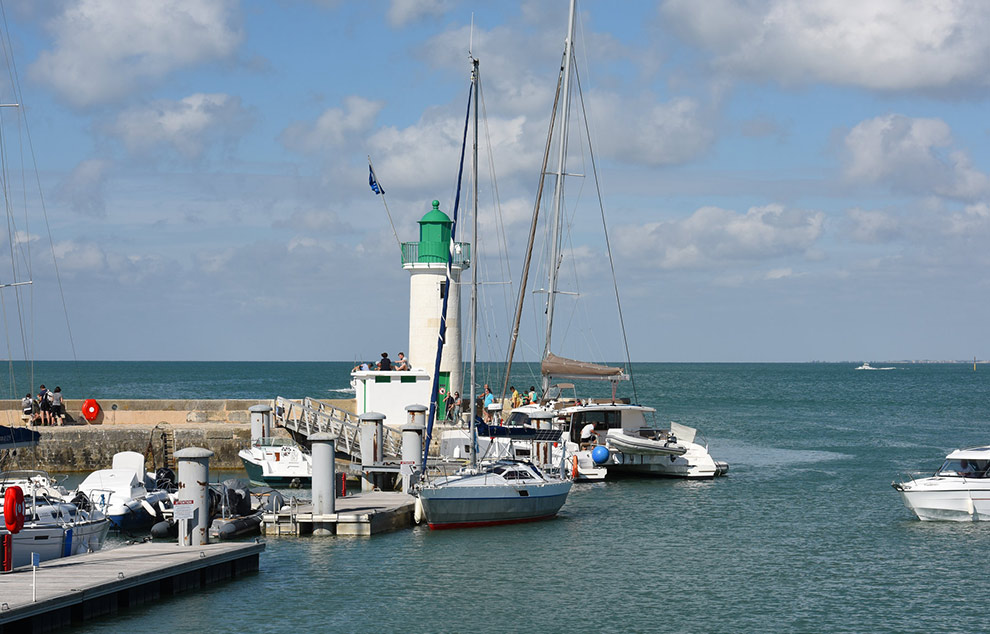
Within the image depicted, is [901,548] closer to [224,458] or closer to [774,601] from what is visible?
[774,601]

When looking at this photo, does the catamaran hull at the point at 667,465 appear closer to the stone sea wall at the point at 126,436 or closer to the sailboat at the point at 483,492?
the sailboat at the point at 483,492

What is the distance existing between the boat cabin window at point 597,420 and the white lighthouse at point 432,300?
5.18m

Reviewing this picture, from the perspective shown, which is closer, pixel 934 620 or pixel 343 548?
pixel 934 620

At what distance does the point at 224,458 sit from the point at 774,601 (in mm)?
24258

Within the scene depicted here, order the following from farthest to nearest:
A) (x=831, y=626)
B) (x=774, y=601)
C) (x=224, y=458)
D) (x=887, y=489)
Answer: (x=224, y=458)
(x=887, y=489)
(x=774, y=601)
(x=831, y=626)

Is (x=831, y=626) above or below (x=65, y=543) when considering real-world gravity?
below

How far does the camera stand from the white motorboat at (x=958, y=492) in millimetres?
28344

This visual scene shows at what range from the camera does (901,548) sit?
2595cm

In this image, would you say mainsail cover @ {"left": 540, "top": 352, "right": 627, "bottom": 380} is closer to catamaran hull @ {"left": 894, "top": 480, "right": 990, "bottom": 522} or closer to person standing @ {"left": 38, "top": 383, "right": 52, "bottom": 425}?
catamaran hull @ {"left": 894, "top": 480, "right": 990, "bottom": 522}

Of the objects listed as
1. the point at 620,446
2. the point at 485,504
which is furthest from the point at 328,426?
the point at 485,504

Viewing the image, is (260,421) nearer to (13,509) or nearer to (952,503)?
(13,509)

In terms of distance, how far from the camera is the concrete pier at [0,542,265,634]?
17062mm

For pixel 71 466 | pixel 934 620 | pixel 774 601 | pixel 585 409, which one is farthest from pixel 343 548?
pixel 71 466

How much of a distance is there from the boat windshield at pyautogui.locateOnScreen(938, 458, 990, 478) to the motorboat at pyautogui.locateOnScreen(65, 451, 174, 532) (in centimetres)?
1933
